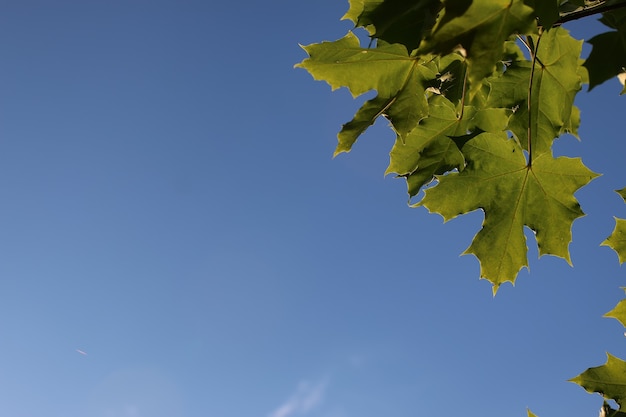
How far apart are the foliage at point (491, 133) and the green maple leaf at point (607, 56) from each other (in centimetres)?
52

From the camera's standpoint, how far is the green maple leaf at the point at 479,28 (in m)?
1.45

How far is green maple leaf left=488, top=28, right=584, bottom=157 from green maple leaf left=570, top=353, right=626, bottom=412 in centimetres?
102

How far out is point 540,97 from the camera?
8.91 ft

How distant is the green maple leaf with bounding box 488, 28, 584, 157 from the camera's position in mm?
2605

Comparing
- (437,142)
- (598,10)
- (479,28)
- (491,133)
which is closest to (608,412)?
(491,133)

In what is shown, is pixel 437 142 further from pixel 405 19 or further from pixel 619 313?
pixel 619 313

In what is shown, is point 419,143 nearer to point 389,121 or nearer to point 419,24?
point 389,121

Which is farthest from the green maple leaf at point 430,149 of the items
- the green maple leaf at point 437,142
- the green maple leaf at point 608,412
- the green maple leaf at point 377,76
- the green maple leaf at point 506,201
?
the green maple leaf at point 608,412

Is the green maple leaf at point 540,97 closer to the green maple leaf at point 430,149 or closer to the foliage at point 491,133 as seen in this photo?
the foliage at point 491,133

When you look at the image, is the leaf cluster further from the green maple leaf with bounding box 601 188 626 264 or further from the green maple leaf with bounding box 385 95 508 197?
the green maple leaf with bounding box 601 188 626 264

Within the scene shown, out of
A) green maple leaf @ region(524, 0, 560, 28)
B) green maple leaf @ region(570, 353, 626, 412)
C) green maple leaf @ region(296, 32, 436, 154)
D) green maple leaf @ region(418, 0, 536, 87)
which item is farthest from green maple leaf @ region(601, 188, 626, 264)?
green maple leaf @ region(418, 0, 536, 87)

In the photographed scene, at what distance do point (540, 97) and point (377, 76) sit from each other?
84cm

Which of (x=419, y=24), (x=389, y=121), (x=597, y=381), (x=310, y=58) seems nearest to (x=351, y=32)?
(x=310, y=58)

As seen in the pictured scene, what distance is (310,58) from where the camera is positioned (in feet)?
8.16
